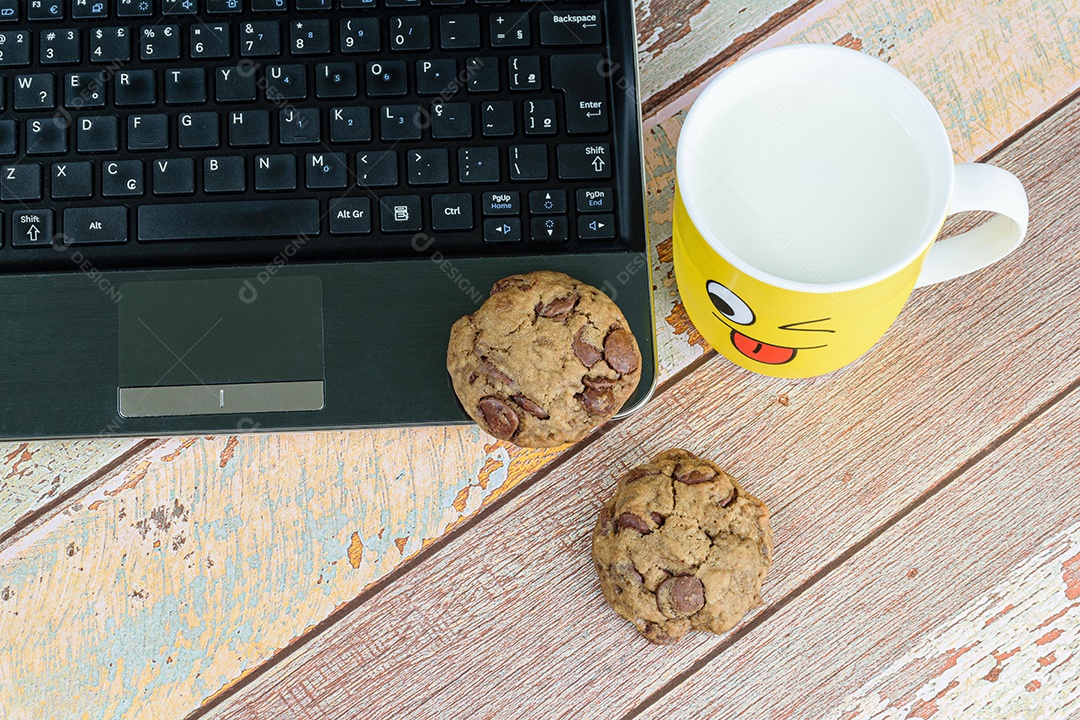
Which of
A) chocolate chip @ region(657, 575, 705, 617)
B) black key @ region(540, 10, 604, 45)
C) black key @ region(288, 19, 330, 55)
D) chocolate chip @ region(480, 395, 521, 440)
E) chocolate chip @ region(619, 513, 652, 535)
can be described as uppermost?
black key @ region(288, 19, 330, 55)

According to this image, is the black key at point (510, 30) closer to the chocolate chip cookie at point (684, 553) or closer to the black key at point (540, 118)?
the black key at point (540, 118)

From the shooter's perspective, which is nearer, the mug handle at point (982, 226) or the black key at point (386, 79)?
the mug handle at point (982, 226)

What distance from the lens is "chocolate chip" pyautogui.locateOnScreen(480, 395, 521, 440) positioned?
0.59 m

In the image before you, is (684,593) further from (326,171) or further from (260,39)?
(260,39)

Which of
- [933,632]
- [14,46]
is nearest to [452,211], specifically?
[14,46]

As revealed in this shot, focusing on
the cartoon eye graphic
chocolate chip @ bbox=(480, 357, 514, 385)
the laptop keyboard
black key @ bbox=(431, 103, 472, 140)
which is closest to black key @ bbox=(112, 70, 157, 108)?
the laptop keyboard

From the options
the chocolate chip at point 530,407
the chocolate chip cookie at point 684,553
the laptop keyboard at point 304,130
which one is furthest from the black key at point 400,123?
the chocolate chip cookie at point 684,553

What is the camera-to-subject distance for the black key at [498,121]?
613 mm

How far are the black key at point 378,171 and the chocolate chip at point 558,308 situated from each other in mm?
143

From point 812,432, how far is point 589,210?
257 millimetres

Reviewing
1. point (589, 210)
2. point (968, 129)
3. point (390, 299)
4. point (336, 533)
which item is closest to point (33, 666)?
point (336, 533)

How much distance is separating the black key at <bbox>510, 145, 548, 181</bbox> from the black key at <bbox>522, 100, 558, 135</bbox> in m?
0.01

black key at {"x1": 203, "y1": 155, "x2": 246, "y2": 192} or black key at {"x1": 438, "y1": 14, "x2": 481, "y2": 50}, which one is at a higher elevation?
black key at {"x1": 438, "y1": 14, "x2": 481, "y2": 50}

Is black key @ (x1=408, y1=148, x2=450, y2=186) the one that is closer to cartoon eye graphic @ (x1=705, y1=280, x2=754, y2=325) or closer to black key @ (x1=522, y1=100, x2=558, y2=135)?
black key @ (x1=522, y1=100, x2=558, y2=135)
